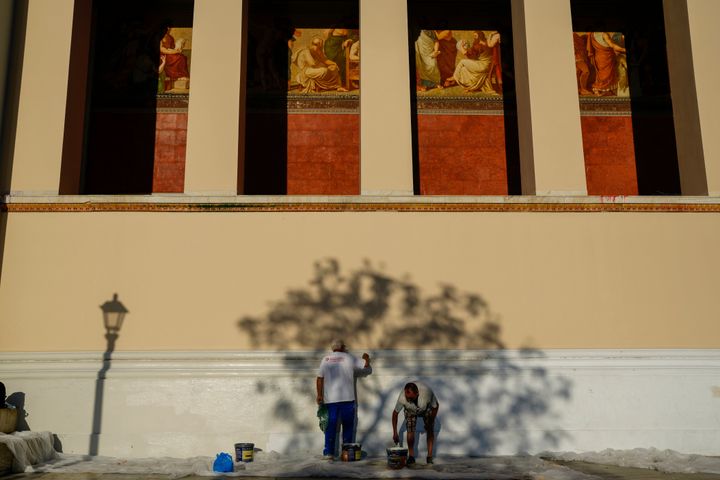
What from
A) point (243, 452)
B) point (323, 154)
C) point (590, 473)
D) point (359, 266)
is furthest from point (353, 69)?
point (590, 473)

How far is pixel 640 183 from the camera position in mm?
11945

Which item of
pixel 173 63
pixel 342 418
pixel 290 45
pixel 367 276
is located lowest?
pixel 342 418

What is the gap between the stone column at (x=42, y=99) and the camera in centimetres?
952

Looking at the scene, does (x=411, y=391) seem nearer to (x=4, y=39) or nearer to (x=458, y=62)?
(x=458, y=62)

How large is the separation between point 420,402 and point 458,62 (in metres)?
6.42

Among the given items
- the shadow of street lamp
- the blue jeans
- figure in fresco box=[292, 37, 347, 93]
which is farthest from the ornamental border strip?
figure in fresco box=[292, 37, 347, 93]

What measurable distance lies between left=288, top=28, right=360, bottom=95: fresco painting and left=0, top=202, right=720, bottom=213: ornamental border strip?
3300 millimetres

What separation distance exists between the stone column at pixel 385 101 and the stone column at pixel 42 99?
4.14m

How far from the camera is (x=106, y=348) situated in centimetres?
909

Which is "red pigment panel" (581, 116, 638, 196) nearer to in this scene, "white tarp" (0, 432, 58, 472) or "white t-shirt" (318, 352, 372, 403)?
"white t-shirt" (318, 352, 372, 403)

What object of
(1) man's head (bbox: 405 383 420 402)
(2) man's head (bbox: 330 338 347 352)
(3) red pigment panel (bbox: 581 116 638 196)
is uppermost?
(3) red pigment panel (bbox: 581 116 638 196)

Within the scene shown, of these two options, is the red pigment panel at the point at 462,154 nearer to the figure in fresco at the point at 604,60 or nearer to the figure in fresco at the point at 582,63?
the figure in fresco at the point at 582,63

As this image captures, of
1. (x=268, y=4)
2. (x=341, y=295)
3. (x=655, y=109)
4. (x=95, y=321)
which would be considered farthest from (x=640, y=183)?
(x=95, y=321)

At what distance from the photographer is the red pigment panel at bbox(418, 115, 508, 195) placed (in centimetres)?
1185
